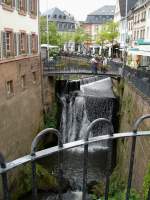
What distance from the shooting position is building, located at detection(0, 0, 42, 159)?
15.6 metres

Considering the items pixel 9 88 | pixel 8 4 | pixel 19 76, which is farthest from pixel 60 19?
pixel 9 88

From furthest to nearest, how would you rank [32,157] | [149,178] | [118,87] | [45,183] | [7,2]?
[118,87]
[45,183]
[7,2]
[149,178]
[32,157]

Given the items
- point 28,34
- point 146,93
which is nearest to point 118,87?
point 28,34

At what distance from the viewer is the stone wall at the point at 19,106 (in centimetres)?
1537

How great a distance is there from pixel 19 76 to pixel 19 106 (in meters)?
1.93

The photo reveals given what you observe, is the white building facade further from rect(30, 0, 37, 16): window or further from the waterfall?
the waterfall

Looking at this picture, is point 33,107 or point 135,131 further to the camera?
point 33,107

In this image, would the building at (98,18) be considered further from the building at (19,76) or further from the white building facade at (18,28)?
the building at (19,76)

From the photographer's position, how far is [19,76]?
18.3 metres

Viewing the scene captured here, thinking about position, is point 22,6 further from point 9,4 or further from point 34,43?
point 34,43

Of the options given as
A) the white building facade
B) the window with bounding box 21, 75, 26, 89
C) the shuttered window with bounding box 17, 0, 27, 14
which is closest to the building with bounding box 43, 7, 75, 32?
the white building facade

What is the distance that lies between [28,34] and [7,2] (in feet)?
15.3

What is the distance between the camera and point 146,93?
1414cm

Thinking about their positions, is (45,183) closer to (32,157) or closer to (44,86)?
(44,86)
